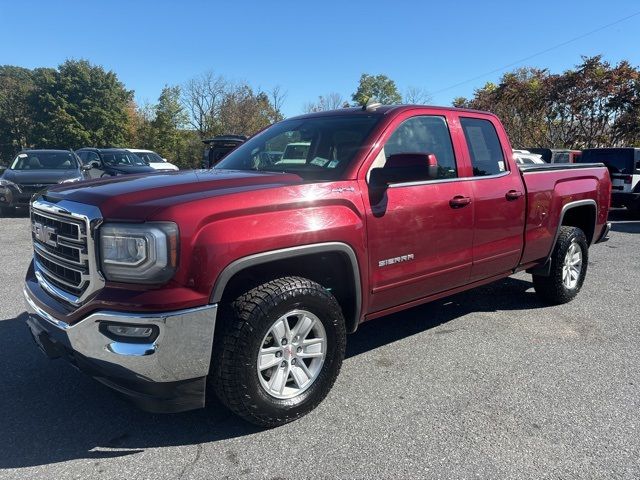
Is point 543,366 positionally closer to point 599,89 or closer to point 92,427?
point 92,427

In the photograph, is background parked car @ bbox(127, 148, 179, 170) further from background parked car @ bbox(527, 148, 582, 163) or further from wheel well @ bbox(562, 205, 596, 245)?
wheel well @ bbox(562, 205, 596, 245)

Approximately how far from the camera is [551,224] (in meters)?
4.91

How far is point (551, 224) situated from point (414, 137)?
1970mm

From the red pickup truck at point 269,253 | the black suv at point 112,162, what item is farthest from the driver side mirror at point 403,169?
the black suv at point 112,162

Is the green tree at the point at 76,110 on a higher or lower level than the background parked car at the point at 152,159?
higher

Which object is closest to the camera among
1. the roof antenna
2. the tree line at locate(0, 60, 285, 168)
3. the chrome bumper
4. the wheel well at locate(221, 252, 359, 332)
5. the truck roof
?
the chrome bumper

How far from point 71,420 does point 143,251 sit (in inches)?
52.5

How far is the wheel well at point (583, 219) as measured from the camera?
561cm

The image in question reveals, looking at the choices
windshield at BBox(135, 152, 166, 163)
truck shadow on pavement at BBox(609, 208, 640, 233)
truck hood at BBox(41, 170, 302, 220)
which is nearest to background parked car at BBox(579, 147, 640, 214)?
truck shadow on pavement at BBox(609, 208, 640, 233)

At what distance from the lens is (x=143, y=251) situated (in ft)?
8.23

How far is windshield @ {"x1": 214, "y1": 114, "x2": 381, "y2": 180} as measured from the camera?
3.53 meters

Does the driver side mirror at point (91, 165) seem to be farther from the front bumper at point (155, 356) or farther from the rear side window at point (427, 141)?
the front bumper at point (155, 356)

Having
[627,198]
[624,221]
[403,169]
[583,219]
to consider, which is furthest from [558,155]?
[403,169]

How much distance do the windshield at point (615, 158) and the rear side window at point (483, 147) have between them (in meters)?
10.7
